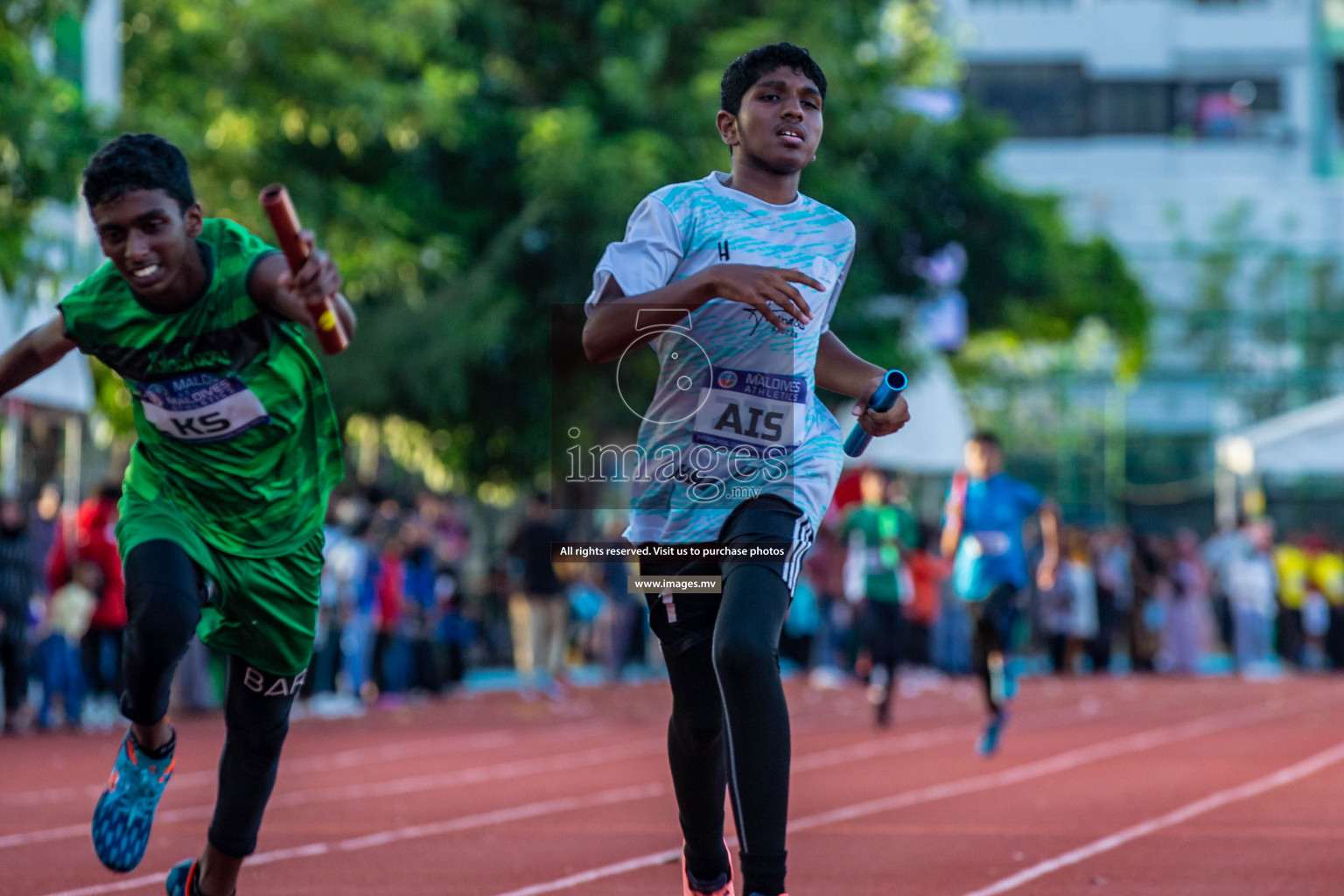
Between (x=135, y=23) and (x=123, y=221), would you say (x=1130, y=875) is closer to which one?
(x=123, y=221)

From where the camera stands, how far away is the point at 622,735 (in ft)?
48.1

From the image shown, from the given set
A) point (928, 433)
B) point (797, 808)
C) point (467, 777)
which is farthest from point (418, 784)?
point (928, 433)

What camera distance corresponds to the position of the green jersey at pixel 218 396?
198 inches

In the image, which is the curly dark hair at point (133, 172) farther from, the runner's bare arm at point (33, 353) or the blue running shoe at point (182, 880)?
the blue running shoe at point (182, 880)

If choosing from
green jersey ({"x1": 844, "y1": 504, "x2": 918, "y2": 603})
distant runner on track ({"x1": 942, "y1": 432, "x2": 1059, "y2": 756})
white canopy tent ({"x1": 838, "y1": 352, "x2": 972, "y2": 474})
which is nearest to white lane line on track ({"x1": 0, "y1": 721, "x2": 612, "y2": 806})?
green jersey ({"x1": 844, "y1": 504, "x2": 918, "y2": 603})

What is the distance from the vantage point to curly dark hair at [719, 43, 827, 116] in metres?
5.04

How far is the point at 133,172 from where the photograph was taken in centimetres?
486

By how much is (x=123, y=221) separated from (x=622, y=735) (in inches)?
400

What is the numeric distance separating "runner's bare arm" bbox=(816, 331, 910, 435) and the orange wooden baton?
4.04 feet

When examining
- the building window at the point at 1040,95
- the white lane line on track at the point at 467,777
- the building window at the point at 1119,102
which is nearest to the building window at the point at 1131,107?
the building window at the point at 1119,102

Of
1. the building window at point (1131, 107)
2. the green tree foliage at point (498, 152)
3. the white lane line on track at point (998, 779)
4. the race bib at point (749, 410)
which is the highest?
the building window at point (1131, 107)

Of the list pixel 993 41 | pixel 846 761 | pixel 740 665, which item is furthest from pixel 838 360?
pixel 993 41

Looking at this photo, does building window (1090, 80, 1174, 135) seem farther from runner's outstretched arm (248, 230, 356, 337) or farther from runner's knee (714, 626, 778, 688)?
runner's knee (714, 626, 778, 688)

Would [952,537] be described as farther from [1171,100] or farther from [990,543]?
[1171,100]
